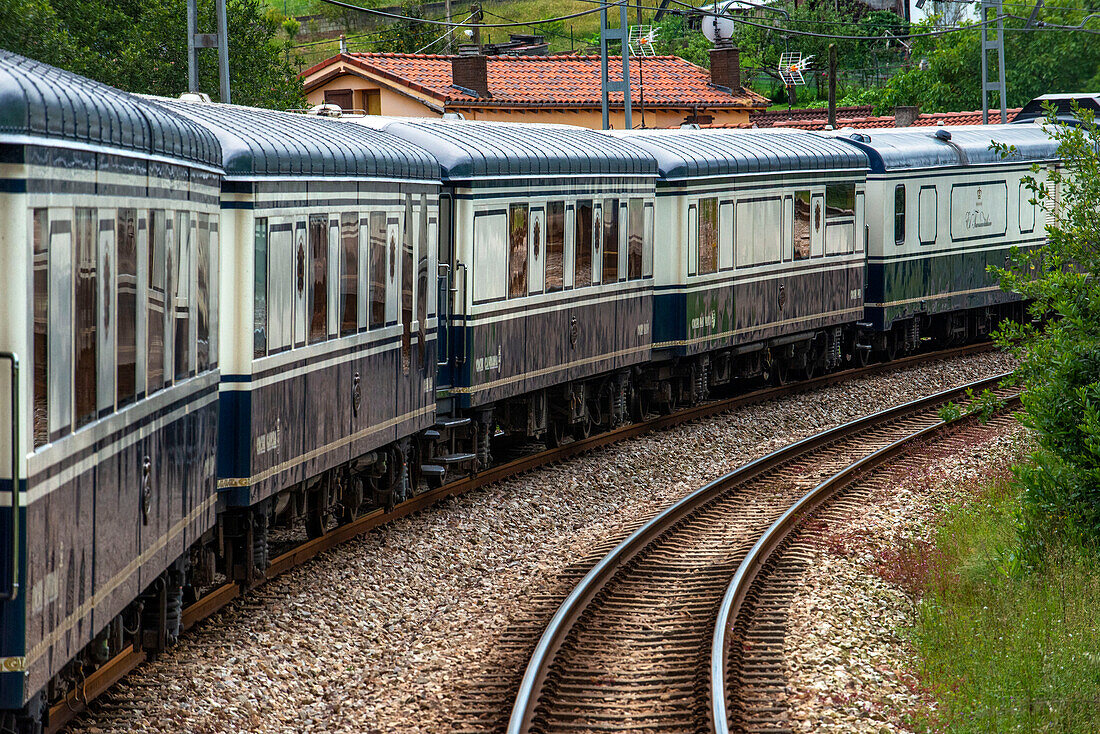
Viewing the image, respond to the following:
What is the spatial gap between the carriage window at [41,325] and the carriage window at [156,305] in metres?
1.59

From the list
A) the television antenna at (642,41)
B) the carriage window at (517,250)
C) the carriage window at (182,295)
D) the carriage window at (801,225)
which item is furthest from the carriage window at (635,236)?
the television antenna at (642,41)

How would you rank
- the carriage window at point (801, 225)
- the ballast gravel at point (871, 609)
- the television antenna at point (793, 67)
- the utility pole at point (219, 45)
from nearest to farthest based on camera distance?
the ballast gravel at point (871, 609), the utility pole at point (219, 45), the carriage window at point (801, 225), the television antenna at point (793, 67)

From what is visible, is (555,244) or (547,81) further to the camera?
(547,81)

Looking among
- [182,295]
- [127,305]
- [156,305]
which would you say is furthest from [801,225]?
[127,305]

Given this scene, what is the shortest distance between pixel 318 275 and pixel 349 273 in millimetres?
605

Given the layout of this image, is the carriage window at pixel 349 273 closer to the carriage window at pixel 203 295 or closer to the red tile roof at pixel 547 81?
the carriage window at pixel 203 295

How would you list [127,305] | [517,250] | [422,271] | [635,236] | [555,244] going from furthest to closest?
[635,236], [555,244], [517,250], [422,271], [127,305]

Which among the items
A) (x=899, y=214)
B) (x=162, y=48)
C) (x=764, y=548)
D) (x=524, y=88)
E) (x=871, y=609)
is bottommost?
(x=871, y=609)

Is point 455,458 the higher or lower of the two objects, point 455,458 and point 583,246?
the lower

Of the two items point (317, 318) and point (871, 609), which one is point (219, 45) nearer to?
point (317, 318)

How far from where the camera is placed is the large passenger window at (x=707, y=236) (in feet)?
65.3

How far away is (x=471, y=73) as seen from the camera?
130ft

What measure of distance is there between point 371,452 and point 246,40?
20.2m

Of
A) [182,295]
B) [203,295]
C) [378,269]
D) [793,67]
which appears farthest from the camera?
[793,67]
